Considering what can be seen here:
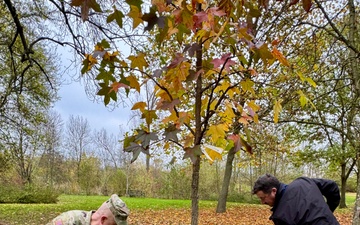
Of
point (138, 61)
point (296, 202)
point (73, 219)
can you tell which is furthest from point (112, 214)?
point (296, 202)

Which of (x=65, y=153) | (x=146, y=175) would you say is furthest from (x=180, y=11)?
(x=65, y=153)

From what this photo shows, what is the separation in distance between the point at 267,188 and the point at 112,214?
1.34m

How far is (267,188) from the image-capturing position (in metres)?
2.57

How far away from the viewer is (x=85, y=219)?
5.82ft

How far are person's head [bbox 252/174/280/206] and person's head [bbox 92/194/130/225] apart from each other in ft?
4.08

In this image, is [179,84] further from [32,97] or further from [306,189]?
[32,97]

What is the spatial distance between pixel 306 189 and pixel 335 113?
34.8 ft

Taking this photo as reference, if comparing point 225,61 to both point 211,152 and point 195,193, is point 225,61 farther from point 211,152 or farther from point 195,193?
point 195,193

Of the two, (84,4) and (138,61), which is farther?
(138,61)

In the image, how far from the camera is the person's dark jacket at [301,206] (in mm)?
2400

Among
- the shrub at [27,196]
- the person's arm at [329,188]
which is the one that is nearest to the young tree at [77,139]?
the shrub at [27,196]

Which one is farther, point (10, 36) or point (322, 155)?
point (322, 155)

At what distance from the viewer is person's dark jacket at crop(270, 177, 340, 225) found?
240 cm

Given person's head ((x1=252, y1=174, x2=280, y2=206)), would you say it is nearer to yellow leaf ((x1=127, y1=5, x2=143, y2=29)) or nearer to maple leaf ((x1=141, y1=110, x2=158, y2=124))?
maple leaf ((x1=141, y1=110, x2=158, y2=124))
